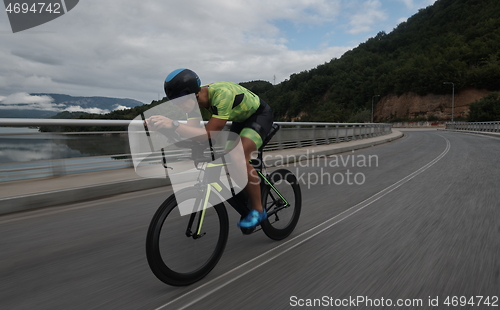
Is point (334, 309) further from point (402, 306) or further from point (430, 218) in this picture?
point (430, 218)

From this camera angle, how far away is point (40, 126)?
661 centimetres

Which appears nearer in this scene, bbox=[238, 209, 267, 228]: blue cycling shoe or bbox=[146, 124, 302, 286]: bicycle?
bbox=[146, 124, 302, 286]: bicycle

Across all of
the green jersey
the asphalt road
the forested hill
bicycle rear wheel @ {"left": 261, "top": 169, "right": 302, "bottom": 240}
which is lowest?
the asphalt road

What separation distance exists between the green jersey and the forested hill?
88.8 metres

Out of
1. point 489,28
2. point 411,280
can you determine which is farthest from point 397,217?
point 489,28

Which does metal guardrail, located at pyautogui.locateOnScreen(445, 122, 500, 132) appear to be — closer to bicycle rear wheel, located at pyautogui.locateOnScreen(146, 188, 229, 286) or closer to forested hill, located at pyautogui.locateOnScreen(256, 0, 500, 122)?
forested hill, located at pyautogui.locateOnScreen(256, 0, 500, 122)

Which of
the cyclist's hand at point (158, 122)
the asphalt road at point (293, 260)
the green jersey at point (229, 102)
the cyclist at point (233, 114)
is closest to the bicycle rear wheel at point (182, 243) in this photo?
the asphalt road at point (293, 260)

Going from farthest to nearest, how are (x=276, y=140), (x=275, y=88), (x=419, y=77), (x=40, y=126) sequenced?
1. (x=275, y=88)
2. (x=419, y=77)
3. (x=276, y=140)
4. (x=40, y=126)

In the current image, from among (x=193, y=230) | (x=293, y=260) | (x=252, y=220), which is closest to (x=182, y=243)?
(x=193, y=230)

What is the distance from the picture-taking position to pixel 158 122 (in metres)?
2.33

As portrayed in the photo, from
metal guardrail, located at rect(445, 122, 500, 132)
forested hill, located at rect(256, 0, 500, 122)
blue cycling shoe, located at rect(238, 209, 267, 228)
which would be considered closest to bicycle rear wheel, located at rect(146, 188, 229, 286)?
blue cycling shoe, located at rect(238, 209, 267, 228)

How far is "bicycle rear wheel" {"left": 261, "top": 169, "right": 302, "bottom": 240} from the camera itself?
11.8 feet

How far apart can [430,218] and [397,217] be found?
42 centimetres

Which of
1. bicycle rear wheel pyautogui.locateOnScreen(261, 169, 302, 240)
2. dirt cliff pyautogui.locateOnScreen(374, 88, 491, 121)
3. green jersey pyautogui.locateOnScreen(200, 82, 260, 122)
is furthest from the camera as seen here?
dirt cliff pyautogui.locateOnScreen(374, 88, 491, 121)
